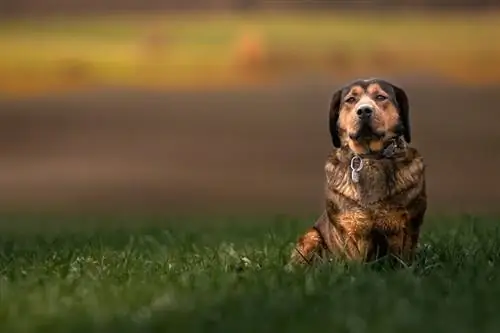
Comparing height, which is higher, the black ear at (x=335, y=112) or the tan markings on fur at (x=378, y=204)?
the black ear at (x=335, y=112)

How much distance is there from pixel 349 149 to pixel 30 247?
2848mm

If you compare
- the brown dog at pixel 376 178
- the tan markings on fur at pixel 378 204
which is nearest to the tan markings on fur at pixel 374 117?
the brown dog at pixel 376 178

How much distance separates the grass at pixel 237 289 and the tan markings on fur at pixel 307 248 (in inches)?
7.2

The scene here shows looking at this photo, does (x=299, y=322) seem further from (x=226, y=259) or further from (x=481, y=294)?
(x=226, y=259)

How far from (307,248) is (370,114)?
3.23 feet

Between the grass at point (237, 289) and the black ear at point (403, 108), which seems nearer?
the grass at point (237, 289)

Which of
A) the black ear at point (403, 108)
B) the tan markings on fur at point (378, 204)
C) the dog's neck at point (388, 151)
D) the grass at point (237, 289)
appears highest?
the black ear at point (403, 108)

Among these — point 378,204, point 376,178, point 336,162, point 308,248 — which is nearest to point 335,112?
point 336,162

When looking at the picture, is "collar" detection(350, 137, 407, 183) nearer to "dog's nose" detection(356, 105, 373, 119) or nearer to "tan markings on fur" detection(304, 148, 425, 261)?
"tan markings on fur" detection(304, 148, 425, 261)

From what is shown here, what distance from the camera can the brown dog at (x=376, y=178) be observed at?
5879mm

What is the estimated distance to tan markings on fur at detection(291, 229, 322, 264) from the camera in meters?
6.27

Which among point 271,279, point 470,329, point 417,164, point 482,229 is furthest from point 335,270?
point 482,229

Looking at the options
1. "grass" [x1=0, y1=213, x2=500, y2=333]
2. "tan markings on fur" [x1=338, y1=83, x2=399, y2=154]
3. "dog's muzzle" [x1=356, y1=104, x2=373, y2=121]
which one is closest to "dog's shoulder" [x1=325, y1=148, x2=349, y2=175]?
"tan markings on fur" [x1=338, y1=83, x2=399, y2=154]

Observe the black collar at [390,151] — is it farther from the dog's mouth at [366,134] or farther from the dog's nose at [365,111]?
the dog's nose at [365,111]
